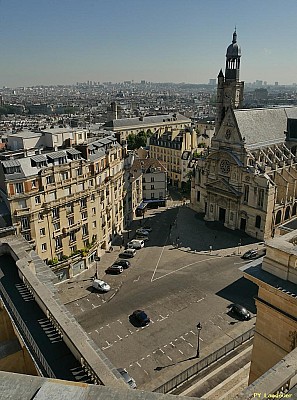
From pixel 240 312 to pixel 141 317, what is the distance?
1127cm

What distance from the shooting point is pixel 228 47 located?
7675 centimetres

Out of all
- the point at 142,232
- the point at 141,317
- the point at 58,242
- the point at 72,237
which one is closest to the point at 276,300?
the point at 141,317

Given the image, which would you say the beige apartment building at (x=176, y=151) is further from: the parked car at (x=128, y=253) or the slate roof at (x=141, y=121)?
the parked car at (x=128, y=253)

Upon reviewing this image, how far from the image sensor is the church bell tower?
76.4 meters

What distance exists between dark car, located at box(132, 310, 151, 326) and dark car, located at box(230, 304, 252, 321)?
390 inches

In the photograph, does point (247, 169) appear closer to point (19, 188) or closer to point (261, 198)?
point (261, 198)

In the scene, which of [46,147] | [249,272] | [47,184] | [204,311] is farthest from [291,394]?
[46,147]

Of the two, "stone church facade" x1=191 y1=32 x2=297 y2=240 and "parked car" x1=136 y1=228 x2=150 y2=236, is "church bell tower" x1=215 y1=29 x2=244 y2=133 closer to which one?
"stone church facade" x1=191 y1=32 x2=297 y2=240

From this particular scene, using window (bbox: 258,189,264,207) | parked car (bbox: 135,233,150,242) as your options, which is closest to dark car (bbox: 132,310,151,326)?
parked car (bbox: 135,233,150,242)

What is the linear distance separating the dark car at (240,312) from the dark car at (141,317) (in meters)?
9.91

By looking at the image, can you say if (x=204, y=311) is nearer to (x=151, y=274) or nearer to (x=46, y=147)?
(x=151, y=274)

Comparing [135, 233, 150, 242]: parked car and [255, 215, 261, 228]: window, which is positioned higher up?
[255, 215, 261, 228]: window

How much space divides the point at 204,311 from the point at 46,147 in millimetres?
32078

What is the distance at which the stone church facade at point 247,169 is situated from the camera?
63.5 m
